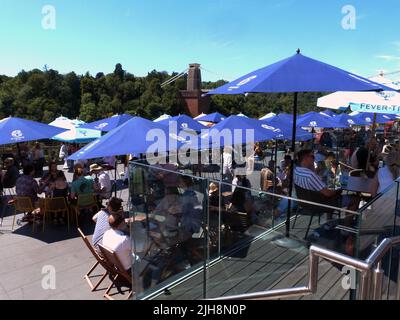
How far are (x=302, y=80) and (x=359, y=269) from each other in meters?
2.35

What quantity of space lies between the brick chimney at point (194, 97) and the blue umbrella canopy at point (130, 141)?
67.7 metres

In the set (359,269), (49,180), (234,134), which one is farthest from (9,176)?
(359,269)

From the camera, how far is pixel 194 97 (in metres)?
75.3

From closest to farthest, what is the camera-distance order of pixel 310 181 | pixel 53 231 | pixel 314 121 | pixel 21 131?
pixel 310 181, pixel 53 231, pixel 21 131, pixel 314 121

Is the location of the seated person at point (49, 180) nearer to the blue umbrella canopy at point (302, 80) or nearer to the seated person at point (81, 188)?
the seated person at point (81, 188)

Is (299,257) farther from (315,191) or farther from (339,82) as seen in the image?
(339,82)

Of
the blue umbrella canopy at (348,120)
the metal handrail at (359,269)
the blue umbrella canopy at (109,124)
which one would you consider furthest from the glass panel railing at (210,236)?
the blue umbrella canopy at (348,120)

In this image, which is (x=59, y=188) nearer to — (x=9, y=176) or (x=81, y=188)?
(x=81, y=188)

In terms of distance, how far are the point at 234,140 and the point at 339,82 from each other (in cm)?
430

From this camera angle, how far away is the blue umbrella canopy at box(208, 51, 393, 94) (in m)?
3.63

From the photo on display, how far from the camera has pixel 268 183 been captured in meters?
7.33

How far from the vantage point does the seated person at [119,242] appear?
4270mm
